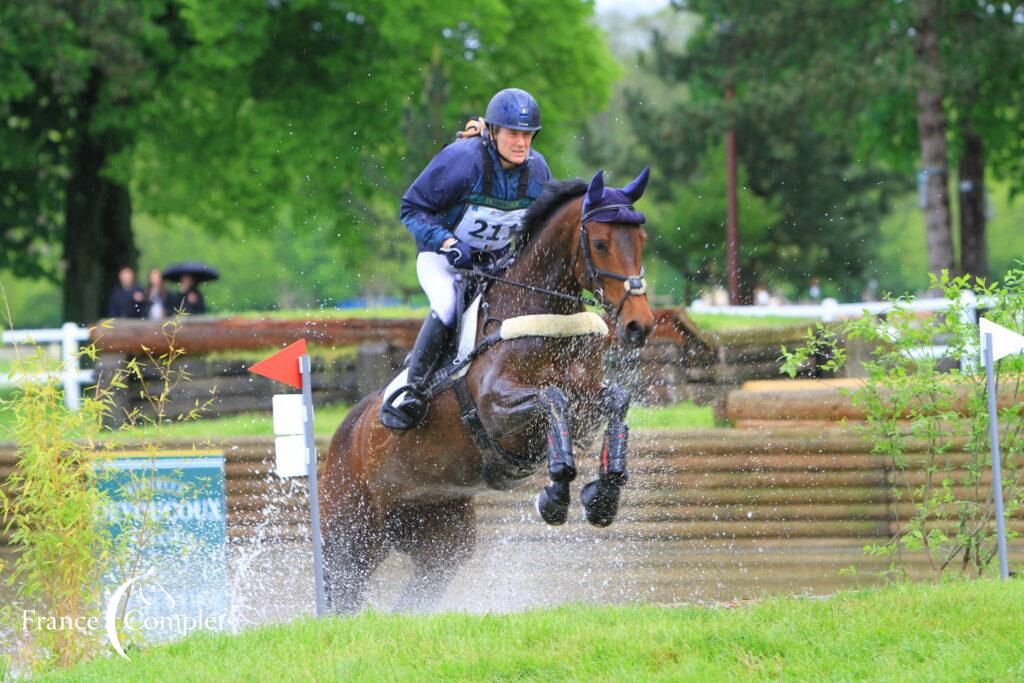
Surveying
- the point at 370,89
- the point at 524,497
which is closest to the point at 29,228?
the point at 370,89

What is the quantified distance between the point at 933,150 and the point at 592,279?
15.8 meters

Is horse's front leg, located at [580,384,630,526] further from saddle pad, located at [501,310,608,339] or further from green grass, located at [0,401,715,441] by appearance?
green grass, located at [0,401,715,441]

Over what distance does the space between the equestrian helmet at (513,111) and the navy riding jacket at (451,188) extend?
0.19 m

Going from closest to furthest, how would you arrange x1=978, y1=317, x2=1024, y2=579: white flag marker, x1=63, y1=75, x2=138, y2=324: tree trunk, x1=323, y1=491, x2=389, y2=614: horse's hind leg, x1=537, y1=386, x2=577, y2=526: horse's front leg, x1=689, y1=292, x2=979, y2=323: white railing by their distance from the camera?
x1=537, y1=386, x2=577, y2=526: horse's front leg, x1=978, y1=317, x2=1024, y2=579: white flag marker, x1=323, y1=491, x2=389, y2=614: horse's hind leg, x1=689, y1=292, x2=979, y2=323: white railing, x1=63, y1=75, x2=138, y2=324: tree trunk

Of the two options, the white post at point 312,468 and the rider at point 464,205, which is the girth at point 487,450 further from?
the white post at point 312,468

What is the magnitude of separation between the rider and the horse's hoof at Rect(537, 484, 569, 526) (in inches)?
41.6

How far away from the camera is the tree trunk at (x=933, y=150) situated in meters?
20.0

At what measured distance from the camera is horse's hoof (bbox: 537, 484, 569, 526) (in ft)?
19.6

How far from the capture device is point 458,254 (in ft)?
20.9

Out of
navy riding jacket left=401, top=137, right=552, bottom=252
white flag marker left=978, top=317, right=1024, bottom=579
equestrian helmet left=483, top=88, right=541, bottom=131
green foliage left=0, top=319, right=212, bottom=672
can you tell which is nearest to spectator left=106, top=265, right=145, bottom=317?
green foliage left=0, top=319, right=212, bottom=672

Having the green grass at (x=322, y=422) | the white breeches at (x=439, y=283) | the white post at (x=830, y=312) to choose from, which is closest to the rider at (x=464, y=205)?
the white breeches at (x=439, y=283)

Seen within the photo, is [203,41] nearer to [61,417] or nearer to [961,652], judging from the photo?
[61,417]

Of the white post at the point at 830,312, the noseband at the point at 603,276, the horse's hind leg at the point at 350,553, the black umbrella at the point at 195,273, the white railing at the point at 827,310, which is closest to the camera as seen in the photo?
the noseband at the point at 603,276

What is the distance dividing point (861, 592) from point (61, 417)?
3750mm
